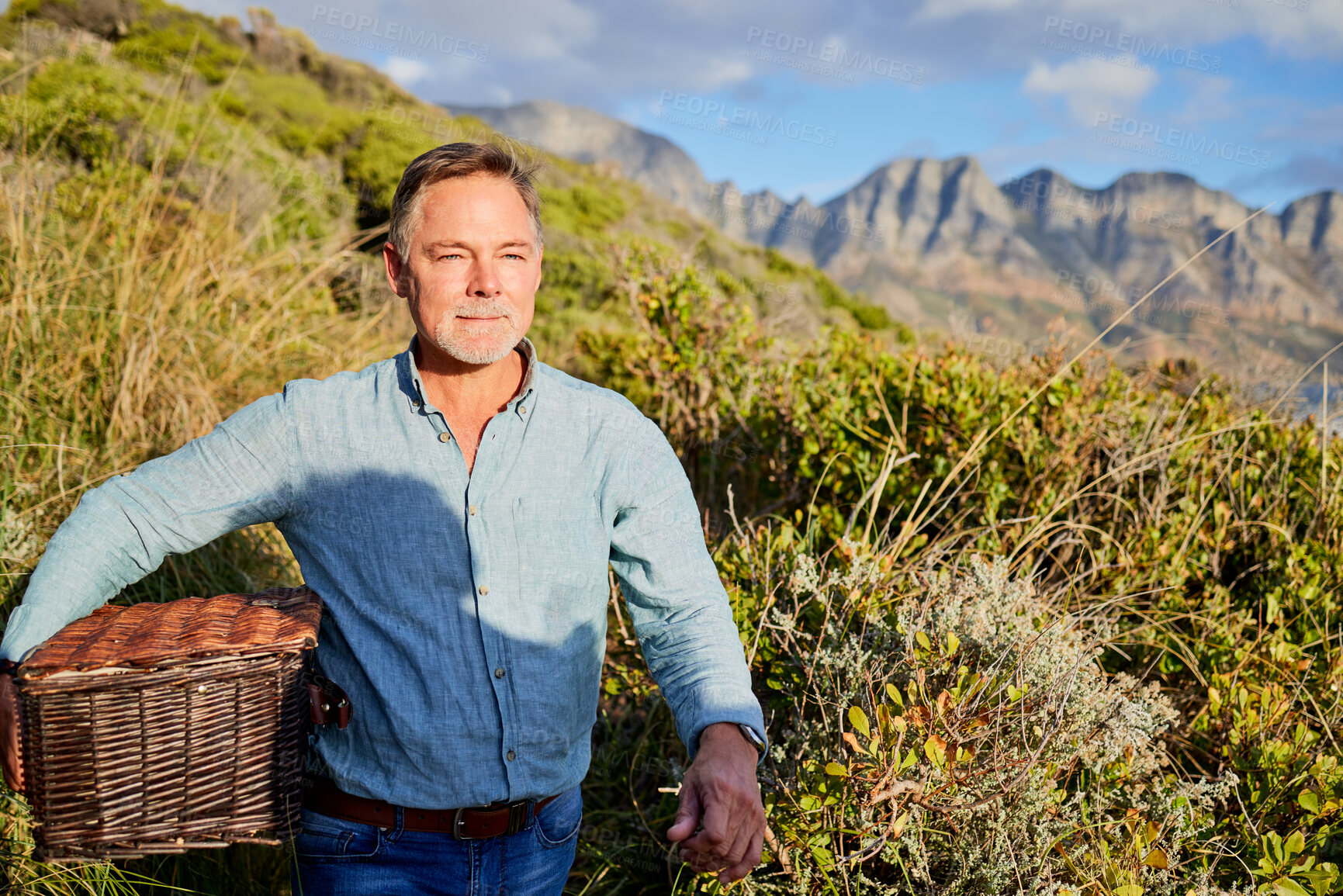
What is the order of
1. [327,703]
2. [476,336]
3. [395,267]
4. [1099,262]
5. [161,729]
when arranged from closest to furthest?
[161,729] < [327,703] < [476,336] < [395,267] < [1099,262]

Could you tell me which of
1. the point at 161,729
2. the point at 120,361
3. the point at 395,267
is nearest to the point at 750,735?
the point at 161,729

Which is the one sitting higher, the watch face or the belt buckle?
the watch face

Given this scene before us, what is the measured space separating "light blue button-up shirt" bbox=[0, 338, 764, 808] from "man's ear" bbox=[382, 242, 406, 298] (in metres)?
0.22

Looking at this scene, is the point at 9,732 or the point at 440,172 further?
the point at 440,172

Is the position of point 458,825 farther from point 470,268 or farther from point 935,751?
point 470,268

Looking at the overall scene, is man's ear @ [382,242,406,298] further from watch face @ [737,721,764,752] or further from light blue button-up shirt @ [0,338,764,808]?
watch face @ [737,721,764,752]

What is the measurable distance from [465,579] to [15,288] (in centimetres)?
284

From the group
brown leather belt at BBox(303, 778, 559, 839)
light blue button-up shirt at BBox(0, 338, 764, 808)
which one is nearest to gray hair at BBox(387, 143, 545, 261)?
light blue button-up shirt at BBox(0, 338, 764, 808)

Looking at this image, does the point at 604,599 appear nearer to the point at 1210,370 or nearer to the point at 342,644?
the point at 342,644

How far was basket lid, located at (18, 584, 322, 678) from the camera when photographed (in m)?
1.21

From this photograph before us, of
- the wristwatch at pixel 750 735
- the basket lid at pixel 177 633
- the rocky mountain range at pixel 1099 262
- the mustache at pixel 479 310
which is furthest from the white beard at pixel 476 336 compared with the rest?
the rocky mountain range at pixel 1099 262

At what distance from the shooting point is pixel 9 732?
1.26m

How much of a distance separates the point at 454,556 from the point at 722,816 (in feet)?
2.50

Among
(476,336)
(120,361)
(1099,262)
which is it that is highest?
(1099,262)
